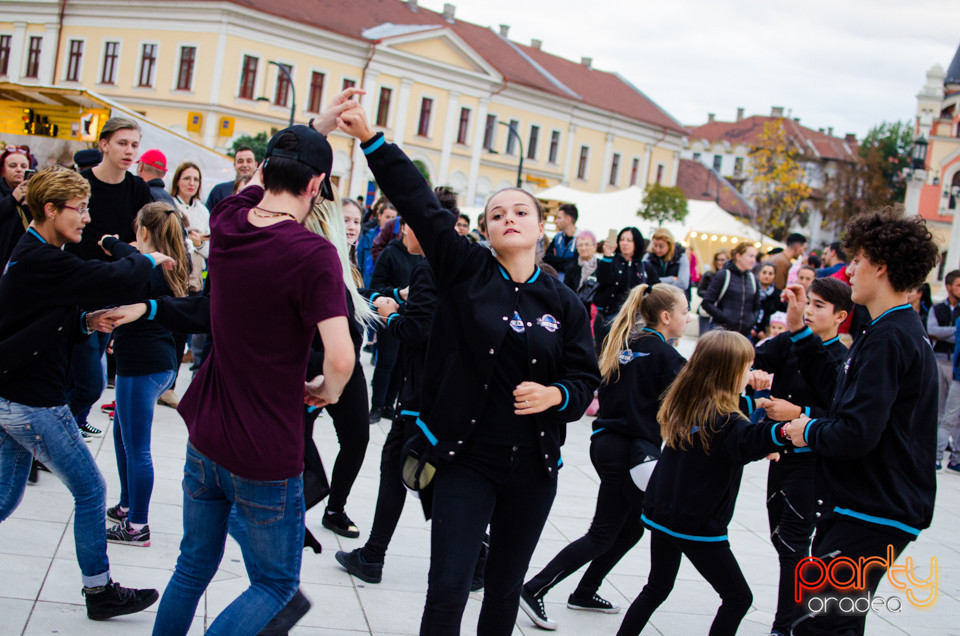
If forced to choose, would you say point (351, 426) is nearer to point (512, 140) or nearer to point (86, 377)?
point (86, 377)

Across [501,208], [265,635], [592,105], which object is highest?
[592,105]

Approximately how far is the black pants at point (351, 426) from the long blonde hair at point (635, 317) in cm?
142

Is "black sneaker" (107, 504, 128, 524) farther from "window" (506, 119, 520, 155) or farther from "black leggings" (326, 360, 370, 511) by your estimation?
"window" (506, 119, 520, 155)

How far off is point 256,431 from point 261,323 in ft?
1.14

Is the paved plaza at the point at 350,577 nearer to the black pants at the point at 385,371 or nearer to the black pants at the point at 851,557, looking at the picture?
the black pants at the point at 851,557

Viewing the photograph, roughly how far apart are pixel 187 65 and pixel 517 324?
46936 millimetres

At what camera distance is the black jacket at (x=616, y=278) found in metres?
10.1

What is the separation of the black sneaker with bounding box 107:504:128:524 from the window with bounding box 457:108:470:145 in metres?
49.9

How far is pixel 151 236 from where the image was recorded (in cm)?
488

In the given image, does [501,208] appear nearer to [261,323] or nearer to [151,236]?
[261,323]

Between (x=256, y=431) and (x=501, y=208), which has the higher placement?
(x=501, y=208)

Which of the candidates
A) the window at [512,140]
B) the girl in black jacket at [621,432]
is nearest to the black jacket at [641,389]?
the girl in black jacket at [621,432]

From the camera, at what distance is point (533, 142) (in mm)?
57594

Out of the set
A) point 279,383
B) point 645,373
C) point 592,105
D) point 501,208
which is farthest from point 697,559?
point 592,105
